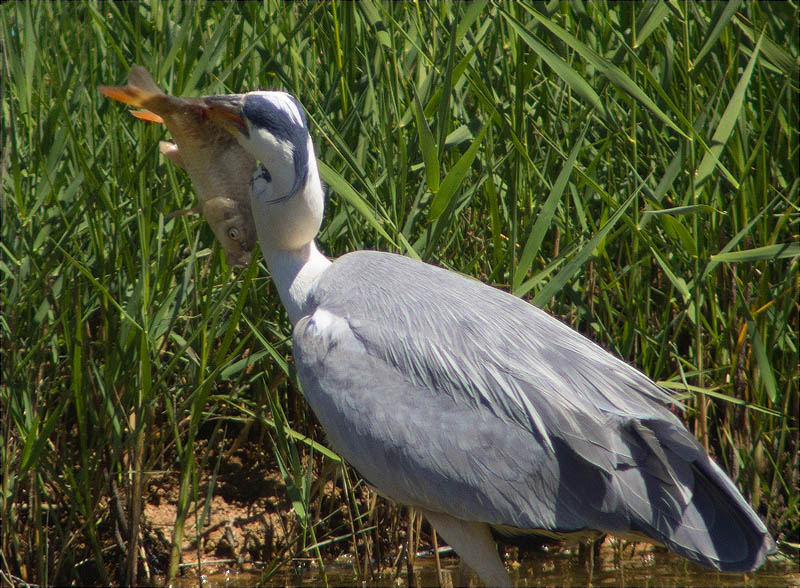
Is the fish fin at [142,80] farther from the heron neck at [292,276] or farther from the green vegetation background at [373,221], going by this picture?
the heron neck at [292,276]

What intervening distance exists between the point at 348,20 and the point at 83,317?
1.28 metres

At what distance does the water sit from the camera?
11.4ft

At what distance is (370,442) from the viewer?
2689mm

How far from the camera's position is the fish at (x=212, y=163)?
2902mm

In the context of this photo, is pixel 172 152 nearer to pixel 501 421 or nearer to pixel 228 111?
pixel 228 111

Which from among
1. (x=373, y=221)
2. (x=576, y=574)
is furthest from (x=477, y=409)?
(x=576, y=574)

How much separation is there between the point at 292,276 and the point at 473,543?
96 centimetres

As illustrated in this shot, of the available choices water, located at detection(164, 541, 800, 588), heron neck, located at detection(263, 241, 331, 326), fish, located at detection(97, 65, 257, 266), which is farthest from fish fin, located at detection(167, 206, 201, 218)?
water, located at detection(164, 541, 800, 588)

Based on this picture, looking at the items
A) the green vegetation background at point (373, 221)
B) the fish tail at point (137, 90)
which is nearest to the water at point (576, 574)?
the green vegetation background at point (373, 221)

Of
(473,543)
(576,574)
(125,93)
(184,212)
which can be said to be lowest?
(576,574)

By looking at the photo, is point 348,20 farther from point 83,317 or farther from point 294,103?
point 83,317

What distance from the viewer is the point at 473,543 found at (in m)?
2.78

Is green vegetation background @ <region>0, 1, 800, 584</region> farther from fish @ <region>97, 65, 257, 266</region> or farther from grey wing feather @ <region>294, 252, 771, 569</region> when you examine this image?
grey wing feather @ <region>294, 252, 771, 569</region>

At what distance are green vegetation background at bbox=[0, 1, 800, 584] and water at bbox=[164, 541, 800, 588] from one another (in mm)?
181
